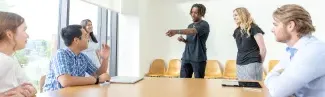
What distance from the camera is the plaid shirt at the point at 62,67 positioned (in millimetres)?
1934

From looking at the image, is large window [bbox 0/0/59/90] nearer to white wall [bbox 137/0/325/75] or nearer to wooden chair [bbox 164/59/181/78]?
white wall [bbox 137/0/325/75]

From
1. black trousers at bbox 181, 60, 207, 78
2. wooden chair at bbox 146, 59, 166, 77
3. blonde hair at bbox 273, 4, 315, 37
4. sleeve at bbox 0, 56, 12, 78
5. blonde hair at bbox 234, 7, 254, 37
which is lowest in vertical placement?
wooden chair at bbox 146, 59, 166, 77

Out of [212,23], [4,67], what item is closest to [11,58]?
[4,67]

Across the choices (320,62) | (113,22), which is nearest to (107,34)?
(113,22)

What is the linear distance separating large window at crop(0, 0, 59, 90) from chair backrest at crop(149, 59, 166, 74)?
2593 millimetres

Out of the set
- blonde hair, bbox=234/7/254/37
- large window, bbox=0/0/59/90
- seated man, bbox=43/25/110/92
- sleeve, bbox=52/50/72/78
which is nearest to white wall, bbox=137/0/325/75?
large window, bbox=0/0/59/90

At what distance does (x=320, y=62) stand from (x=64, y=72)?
1.45 meters

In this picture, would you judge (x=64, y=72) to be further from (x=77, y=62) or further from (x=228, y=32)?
(x=228, y=32)

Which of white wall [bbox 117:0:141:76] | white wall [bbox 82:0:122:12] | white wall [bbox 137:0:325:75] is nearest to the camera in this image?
white wall [bbox 82:0:122:12]

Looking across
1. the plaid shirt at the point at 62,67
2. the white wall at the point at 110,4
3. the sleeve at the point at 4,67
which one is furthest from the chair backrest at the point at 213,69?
the sleeve at the point at 4,67

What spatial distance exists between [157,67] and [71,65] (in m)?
4.18

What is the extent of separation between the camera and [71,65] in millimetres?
2014

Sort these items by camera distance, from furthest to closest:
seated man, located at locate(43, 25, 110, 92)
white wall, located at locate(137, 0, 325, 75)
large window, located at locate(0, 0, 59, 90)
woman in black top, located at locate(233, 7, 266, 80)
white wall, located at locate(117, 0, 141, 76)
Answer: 1. white wall, located at locate(137, 0, 325, 75)
2. white wall, located at locate(117, 0, 141, 76)
3. large window, located at locate(0, 0, 59, 90)
4. woman in black top, located at locate(233, 7, 266, 80)
5. seated man, located at locate(43, 25, 110, 92)

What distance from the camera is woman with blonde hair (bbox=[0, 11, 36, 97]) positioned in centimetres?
130
